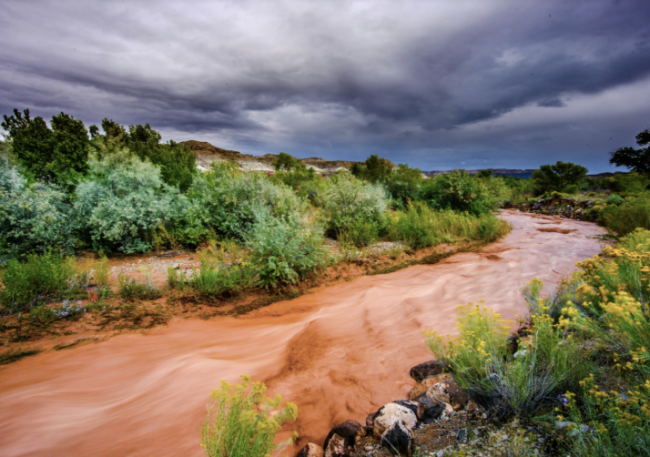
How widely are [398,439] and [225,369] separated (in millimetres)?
2377

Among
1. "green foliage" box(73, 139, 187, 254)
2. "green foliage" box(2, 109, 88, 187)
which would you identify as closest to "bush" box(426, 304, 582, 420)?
"green foliage" box(73, 139, 187, 254)

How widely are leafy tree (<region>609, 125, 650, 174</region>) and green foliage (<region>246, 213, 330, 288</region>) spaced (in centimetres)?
2525

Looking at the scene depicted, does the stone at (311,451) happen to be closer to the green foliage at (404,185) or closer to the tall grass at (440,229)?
the tall grass at (440,229)

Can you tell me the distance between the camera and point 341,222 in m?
9.99

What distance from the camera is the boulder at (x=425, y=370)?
10.0ft

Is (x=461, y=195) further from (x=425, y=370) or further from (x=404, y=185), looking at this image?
(x=425, y=370)

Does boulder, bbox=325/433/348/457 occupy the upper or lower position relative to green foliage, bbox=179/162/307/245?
lower

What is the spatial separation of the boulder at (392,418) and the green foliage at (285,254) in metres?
4.11

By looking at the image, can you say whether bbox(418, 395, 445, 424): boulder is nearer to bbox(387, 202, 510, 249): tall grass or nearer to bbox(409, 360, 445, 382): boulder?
bbox(409, 360, 445, 382): boulder

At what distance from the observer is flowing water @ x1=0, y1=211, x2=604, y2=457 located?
2.53 metres

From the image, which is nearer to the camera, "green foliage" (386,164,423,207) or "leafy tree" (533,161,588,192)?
"green foliage" (386,164,423,207)

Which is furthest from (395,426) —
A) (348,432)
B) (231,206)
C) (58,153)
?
(58,153)

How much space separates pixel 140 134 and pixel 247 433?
37.9 m

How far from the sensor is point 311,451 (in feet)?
7.23
